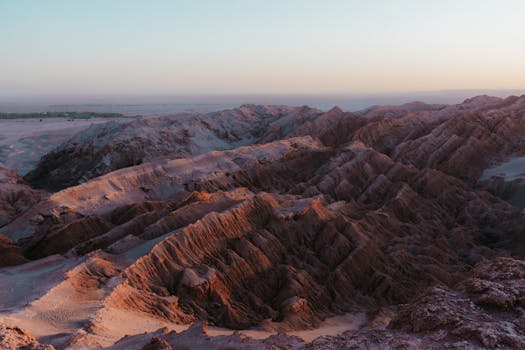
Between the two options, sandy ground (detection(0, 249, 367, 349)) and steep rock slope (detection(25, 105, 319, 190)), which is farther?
steep rock slope (detection(25, 105, 319, 190))

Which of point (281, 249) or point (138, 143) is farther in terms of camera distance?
point (138, 143)

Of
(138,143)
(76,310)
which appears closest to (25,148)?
(138,143)

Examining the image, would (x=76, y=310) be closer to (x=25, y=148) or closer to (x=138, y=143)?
(x=138, y=143)

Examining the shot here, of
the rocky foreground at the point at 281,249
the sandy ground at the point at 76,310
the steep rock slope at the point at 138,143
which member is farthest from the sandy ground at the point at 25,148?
the sandy ground at the point at 76,310

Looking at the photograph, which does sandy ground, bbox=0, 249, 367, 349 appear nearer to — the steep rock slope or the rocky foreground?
the rocky foreground

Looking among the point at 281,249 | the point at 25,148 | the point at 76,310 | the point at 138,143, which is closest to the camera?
the point at 76,310

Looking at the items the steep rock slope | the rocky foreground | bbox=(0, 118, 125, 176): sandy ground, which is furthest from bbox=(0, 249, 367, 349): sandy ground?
bbox=(0, 118, 125, 176): sandy ground

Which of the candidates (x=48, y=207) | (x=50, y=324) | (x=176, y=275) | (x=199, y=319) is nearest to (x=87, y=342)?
(x=50, y=324)

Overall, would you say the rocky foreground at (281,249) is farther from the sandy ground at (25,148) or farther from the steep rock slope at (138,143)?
the sandy ground at (25,148)

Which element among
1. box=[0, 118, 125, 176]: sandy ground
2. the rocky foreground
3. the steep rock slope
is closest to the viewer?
the rocky foreground
